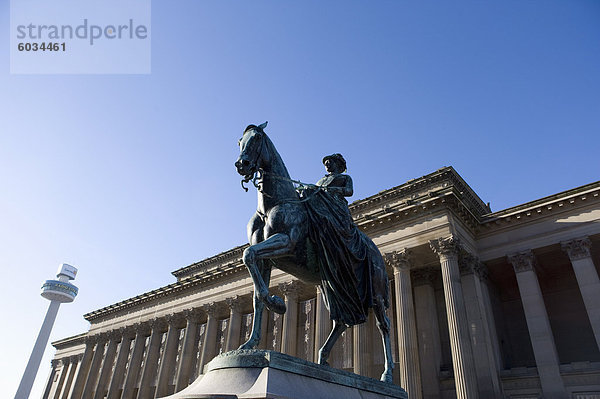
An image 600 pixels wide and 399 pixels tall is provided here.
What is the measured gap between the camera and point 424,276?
1140 inches

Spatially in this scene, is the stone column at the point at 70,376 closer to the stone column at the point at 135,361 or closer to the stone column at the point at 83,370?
the stone column at the point at 83,370

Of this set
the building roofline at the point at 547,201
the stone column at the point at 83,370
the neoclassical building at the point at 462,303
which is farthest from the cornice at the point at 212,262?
the building roofline at the point at 547,201

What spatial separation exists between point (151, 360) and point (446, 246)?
31757 mm

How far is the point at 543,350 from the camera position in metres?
22.9

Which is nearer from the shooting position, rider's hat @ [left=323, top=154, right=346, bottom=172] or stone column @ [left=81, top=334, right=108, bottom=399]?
rider's hat @ [left=323, top=154, right=346, bottom=172]

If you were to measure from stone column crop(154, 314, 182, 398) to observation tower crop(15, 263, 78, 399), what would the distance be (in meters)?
59.2

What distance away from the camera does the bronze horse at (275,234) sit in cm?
502

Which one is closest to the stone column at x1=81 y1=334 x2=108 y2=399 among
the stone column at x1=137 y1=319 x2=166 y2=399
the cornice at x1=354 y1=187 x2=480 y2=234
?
the stone column at x1=137 y1=319 x2=166 y2=399

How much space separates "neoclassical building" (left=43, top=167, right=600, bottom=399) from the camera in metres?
22.5

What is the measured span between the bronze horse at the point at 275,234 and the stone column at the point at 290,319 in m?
25.0

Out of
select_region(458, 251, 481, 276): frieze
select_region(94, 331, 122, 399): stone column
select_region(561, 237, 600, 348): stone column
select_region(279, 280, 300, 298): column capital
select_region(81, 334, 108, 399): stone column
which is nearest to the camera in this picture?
select_region(561, 237, 600, 348): stone column

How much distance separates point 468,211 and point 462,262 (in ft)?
11.0

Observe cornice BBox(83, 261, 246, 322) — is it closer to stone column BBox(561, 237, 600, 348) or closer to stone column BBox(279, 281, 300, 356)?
stone column BBox(279, 281, 300, 356)

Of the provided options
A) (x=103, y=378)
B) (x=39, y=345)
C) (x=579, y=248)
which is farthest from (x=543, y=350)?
(x=39, y=345)
